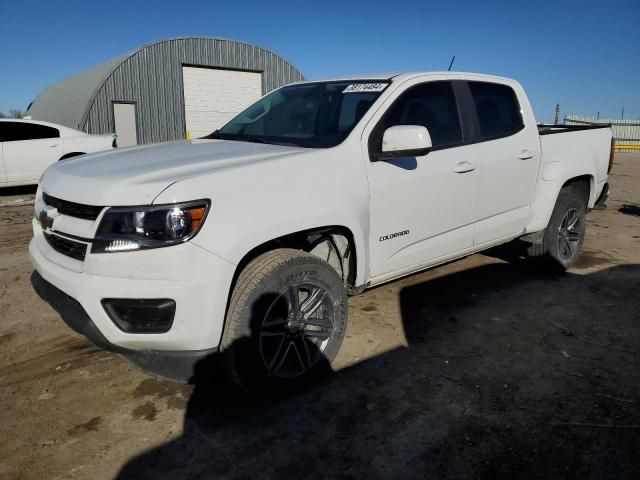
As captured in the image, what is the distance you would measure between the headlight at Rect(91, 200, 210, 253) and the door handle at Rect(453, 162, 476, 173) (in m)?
2.05

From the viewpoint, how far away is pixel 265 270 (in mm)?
2598

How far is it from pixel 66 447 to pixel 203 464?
0.70 meters

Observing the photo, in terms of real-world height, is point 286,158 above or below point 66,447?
above

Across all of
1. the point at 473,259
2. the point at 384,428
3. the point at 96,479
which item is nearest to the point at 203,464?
the point at 96,479

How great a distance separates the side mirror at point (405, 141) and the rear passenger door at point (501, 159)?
3.06 feet

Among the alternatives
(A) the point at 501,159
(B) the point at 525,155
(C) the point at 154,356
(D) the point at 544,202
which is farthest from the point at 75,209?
(D) the point at 544,202

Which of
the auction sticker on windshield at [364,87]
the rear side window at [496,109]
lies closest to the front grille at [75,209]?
the auction sticker on windshield at [364,87]

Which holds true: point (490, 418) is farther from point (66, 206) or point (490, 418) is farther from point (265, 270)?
point (66, 206)

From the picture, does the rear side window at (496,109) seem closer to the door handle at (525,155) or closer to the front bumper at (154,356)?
the door handle at (525,155)

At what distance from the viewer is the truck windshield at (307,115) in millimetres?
3346

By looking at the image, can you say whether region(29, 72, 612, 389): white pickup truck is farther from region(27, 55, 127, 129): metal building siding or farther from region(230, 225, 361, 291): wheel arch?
region(27, 55, 127, 129): metal building siding

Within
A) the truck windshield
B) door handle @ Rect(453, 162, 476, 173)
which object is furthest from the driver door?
the truck windshield

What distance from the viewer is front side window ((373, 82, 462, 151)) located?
352 centimetres

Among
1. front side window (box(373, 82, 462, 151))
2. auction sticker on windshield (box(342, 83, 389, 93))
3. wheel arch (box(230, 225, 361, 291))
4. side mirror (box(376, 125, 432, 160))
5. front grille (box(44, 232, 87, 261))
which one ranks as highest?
auction sticker on windshield (box(342, 83, 389, 93))
